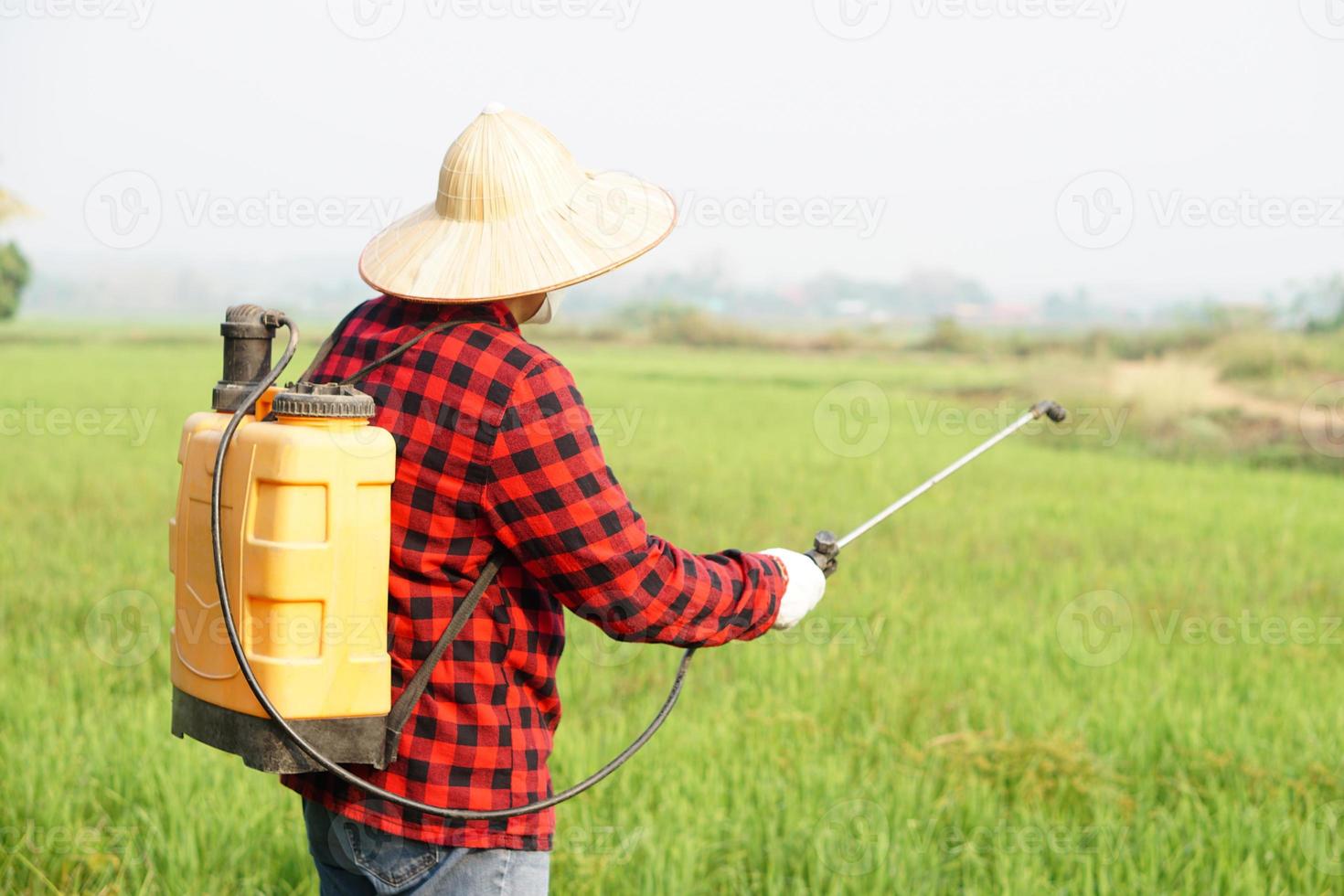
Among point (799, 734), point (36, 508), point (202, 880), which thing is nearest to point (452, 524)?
point (202, 880)

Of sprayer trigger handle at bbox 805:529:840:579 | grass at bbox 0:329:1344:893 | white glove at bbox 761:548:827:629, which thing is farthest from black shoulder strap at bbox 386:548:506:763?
grass at bbox 0:329:1344:893

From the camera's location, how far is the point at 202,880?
3.47 m

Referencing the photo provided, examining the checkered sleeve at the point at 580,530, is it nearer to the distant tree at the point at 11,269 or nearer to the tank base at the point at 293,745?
the tank base at the point at 293,745

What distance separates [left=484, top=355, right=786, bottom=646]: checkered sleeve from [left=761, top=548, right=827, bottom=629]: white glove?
204mm

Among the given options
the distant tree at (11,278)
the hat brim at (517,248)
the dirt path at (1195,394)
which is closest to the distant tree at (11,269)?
the distant tree at (11,278)

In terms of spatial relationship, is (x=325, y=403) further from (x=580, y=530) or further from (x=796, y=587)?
(x=796, y=587)

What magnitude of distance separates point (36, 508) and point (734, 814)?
6.27m

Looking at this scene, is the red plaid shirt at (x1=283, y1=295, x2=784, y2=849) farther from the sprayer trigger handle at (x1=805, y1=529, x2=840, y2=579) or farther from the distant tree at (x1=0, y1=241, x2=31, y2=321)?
the distant tree at (x1=0, y1=241, x2=31, y2=321)

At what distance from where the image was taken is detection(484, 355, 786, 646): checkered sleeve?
1.90m

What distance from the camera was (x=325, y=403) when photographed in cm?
182

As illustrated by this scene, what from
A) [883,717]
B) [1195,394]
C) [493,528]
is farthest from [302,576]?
[1195,394]

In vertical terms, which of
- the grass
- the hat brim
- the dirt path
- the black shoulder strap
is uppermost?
the dirt path

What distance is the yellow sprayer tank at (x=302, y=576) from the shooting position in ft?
5.98

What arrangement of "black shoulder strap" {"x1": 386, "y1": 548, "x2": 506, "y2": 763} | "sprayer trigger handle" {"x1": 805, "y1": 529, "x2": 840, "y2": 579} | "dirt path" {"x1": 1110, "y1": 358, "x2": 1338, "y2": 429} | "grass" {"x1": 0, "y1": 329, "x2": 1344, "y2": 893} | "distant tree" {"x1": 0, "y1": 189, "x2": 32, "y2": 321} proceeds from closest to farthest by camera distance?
"black shoulder strap" {"x1": 386, "y1": 548, "x2": 506, "y2": 763}, "sprayer trigger handle" {"x1": 805, "y1": 529, "x2": 840, "y2": 579}, "grass" {"x1": 0, "y1": 329, "x2": 1344, "y2": 893}, "dirt path" {"x1": 1110, "y1": 358, "x2": 1338, "y2": 429}, "distant tree" {"x1": 0, "y1": 189, "x2": 32, "y2": 321}
